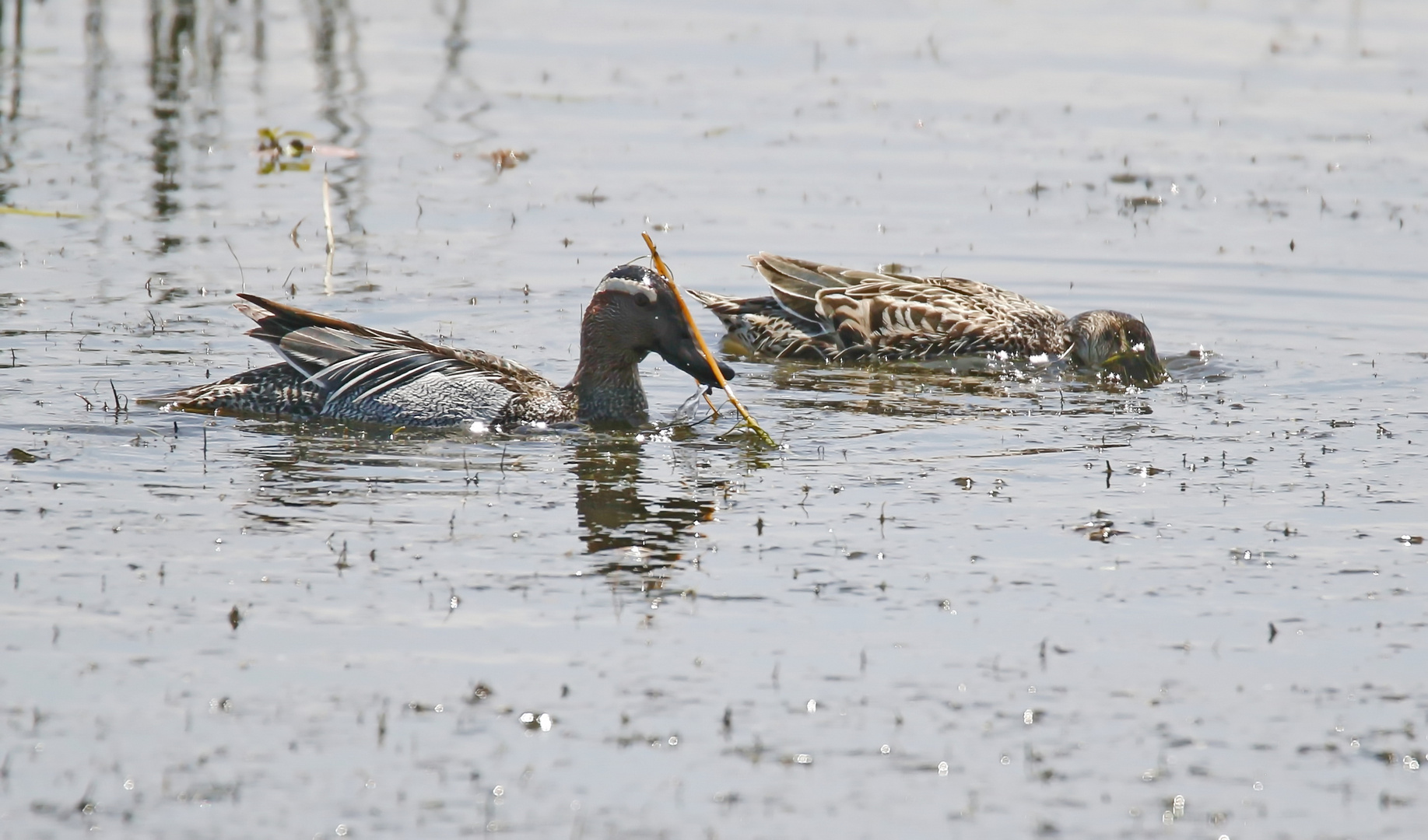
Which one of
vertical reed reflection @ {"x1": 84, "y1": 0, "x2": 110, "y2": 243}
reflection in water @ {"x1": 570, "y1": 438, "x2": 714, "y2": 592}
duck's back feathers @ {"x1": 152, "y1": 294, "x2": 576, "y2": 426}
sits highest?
vertical reed reflection @ {"x1": 84, "y1": 0, "x2": 110, "y2": 243}

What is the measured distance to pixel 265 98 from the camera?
62.1 ft

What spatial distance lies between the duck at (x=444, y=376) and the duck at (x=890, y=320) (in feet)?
8.72

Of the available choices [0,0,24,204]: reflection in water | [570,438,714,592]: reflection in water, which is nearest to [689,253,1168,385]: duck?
[570,438,714,592]: reflection in water

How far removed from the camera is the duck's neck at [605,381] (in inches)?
398

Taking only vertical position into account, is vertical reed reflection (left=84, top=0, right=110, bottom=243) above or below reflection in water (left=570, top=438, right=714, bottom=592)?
above

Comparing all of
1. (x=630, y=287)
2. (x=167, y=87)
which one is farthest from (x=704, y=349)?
(x=167, y=87)

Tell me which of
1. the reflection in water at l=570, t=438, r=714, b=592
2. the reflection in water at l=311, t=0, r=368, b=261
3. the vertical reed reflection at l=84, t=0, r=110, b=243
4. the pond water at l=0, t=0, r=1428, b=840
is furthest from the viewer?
the reflection in water at l=311, t=0, r=368, b=261

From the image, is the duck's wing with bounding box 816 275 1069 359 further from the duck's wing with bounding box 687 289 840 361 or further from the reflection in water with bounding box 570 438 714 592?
the reflection in water with bounding box 570 438 714 592

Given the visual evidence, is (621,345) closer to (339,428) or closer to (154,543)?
(339,428)

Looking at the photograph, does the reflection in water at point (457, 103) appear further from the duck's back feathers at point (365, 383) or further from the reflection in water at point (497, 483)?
the reflection in water at point (497, 483)

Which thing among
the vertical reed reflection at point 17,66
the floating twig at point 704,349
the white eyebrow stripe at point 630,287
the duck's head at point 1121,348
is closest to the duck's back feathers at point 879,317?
the duck's head at point 1121,348

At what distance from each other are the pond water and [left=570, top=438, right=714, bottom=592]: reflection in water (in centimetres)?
3

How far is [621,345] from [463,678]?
4.11 meters

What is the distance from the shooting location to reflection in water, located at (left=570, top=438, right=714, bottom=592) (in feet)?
24.4
